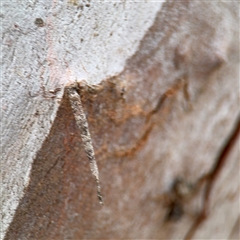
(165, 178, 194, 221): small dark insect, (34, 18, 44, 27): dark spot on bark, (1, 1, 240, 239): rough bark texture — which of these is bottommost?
(165, 178, 194, 221): small dark insect

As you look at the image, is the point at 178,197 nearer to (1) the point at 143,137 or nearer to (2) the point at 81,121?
(1) the point at 143,137

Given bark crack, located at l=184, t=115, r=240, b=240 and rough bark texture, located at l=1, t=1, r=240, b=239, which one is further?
bark crack, located at l=184, t=115, r=240, b=240

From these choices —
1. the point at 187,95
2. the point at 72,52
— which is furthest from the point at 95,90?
the point at 187,95

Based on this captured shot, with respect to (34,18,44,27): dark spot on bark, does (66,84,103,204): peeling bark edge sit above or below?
below

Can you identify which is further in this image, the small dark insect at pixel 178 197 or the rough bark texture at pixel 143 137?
the small dark insect at pixel 178 197

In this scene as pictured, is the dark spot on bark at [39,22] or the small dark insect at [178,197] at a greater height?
the dark spot on bark at [39,22]

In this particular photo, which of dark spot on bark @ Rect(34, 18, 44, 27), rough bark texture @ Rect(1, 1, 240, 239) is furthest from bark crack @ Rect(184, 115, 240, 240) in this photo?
dark spot on bark @ Rect(34, 18, 44, 27)

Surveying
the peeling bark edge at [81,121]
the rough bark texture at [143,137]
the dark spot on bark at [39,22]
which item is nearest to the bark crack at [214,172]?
the rough bark texture at [143,137]

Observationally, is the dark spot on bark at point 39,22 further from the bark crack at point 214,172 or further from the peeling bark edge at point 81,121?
the bark crack at point 214,172

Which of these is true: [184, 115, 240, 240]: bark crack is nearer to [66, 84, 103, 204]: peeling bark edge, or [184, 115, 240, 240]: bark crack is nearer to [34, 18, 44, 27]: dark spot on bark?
[66, 84, 103, 204]: peeling bark edge

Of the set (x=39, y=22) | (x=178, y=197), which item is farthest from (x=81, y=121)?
(x=178, y=197)
